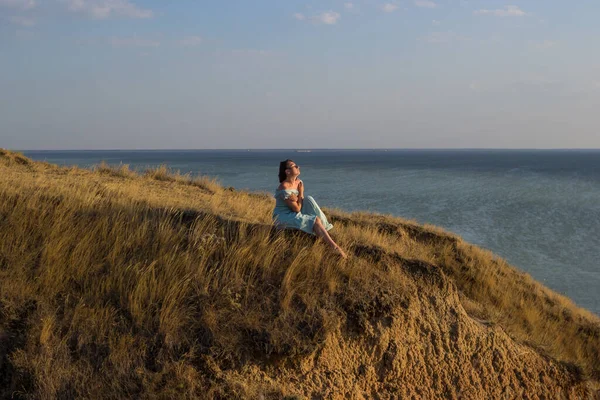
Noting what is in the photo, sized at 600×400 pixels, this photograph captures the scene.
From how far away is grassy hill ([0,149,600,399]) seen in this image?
5.59m

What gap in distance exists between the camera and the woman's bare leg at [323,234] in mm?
7718

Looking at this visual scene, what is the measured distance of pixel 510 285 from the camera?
45.2 ft

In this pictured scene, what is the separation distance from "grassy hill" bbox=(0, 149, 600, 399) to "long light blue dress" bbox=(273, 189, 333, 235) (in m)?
0.19

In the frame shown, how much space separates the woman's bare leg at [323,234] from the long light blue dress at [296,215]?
0.08 metres

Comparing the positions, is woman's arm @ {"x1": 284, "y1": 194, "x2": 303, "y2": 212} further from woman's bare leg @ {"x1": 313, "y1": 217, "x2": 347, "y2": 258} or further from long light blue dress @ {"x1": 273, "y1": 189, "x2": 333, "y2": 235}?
woman's bare leg @ {"x1": 313, "y1": 217, "x2": 347, "y2": 258}

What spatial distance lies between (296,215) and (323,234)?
1.98ft

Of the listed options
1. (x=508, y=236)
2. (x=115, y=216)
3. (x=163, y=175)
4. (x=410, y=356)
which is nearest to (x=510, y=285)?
→ (x=410, y=356)

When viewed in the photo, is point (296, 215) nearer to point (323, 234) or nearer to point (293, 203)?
point (293, 203)

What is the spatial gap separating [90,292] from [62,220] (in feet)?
6.45

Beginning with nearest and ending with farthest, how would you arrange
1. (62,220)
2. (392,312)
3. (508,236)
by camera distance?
1. (392,312)
2. (62,220)
3. (508,236)

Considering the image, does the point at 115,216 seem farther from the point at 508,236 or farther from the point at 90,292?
the point at 508,236

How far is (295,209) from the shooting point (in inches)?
332

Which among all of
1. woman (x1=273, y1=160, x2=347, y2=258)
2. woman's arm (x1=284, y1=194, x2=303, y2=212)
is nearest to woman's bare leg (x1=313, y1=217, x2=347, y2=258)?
woman (x1=273, y1=160, x2=347, y2=258)

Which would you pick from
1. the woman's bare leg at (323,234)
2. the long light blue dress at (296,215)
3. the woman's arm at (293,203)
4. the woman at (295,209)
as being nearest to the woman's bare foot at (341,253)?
the woman's bare leg at (323,234)
